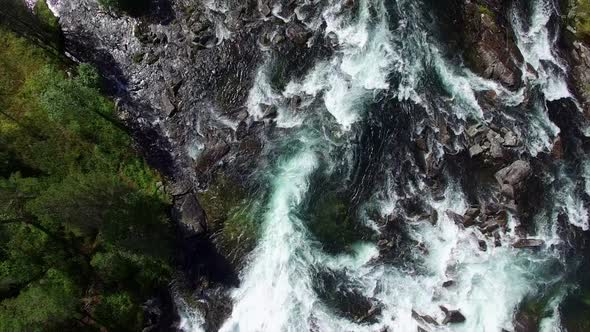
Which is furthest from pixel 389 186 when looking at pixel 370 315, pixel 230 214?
pixel 230 214

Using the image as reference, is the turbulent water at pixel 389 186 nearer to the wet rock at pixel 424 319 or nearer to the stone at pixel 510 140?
the wet rock at pixel 424 319

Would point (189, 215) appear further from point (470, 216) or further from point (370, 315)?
point (470, 216)

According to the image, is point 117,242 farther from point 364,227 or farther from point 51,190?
point 364,227

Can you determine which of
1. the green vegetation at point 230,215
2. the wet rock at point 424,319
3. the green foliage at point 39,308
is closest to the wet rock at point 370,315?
the wet rock at point 424,319

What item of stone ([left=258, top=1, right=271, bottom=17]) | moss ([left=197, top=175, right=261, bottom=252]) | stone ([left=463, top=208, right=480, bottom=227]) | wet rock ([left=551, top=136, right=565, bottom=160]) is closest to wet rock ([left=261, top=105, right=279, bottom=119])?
moss ([left=197, top=175, right=261, bottom=252])

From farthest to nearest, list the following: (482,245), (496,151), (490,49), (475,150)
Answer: (490,49), (475,150), (496,151), (482,245)

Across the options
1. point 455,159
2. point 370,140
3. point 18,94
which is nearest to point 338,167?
point 370,140
